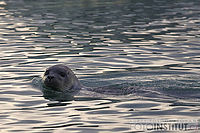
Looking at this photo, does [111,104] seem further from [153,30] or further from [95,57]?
[153,30]

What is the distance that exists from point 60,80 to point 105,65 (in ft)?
12.0

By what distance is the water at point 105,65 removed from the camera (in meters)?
9.30

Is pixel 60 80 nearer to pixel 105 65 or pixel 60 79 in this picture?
pixel 60 79

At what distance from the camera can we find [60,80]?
1168 centimetres

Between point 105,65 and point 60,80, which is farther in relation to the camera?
point 105,65

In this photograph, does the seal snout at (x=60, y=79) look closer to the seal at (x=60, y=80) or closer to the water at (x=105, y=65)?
the seal at (x=60, y=80)

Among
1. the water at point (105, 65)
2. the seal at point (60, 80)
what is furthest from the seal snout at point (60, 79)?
the water at point (105, 65)

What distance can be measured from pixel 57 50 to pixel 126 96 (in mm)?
7060

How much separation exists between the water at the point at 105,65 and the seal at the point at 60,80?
36 cm

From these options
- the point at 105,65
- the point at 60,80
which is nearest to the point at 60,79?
the point at 60,80

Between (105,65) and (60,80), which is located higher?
(60,80)

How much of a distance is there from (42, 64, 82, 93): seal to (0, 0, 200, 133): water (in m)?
0.36

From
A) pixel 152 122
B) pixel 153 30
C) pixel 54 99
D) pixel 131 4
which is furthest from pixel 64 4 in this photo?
pixel 152 122

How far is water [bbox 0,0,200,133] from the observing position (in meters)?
9.30
